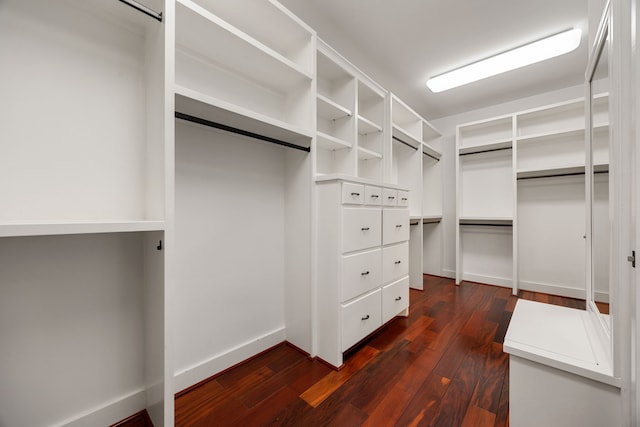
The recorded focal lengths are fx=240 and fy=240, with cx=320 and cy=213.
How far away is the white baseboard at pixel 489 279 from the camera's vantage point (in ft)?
10.9

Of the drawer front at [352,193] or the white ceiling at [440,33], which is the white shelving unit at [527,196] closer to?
the white ceiling at [440,33]

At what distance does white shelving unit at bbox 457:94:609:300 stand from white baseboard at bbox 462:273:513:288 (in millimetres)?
11

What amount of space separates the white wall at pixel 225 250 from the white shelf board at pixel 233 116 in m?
0.18

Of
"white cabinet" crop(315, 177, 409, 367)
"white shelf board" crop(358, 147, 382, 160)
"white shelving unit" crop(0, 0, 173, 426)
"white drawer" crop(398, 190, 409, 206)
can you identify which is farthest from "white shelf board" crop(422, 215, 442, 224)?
"white shelving unit" crop(0, 0, 173, 426)

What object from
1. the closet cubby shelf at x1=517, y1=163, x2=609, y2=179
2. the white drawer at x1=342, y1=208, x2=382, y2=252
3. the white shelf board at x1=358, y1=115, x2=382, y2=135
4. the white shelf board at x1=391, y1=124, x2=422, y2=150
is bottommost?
the white drawer at x1=342, y1=208, x2=382, y2=252

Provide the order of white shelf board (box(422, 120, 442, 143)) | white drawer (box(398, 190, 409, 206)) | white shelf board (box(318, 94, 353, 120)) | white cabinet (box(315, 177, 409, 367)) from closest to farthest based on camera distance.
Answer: white cabinet (box(315, 177, 409, 367)) < white shelf board (box(318, 94, 353, 120)) < white drawer (box(398, 190, 409, 206)) < white shelf board (box(422, 120, 442, 143))

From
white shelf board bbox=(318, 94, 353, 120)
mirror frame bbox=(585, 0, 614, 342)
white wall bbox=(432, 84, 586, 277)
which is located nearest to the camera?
mirror frame bbox=(585, 0, 614, 342)

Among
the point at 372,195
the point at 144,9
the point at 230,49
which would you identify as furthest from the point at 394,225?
the point at 144,9

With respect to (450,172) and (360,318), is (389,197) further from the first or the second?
(450,172)

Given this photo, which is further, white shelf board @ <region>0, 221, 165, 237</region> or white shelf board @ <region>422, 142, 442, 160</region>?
white shelf board @ <region>422, 142, 442, 160</region>

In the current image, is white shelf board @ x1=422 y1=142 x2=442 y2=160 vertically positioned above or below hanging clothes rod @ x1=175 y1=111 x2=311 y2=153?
above

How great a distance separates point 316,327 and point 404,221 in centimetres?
128

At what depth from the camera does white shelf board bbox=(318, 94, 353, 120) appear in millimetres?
1943

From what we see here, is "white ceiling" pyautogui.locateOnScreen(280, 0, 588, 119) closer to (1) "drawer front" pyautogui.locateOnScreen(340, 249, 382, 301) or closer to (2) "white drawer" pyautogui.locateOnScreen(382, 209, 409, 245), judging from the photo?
(2) "white drawer" pyautogui.locateOnScreen(382, 209, 409, 245)
